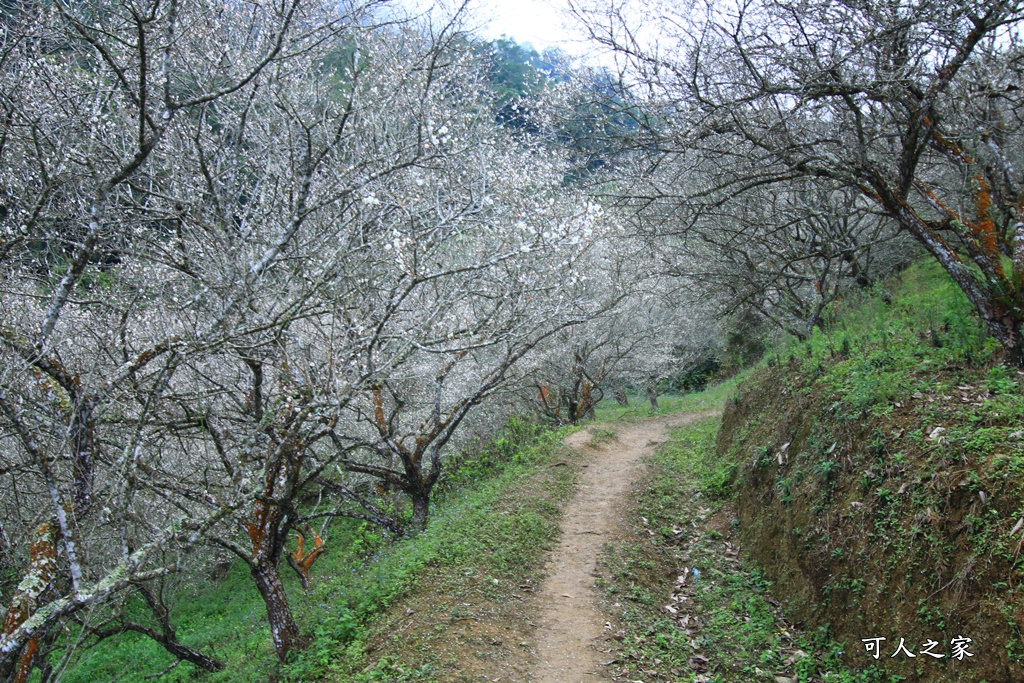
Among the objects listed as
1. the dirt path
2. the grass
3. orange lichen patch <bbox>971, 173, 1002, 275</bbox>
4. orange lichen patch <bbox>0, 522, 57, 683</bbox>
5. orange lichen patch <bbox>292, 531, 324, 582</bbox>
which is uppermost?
orange lichen patch <bbox>971, 173, 1002, 275</bbox>

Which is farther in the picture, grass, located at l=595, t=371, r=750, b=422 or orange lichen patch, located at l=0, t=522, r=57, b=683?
grass, located at l=595, t=371, r=750, b=422

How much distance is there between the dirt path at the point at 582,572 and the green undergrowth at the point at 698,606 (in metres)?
0.20

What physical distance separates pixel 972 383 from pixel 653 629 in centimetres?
336

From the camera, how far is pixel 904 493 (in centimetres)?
445

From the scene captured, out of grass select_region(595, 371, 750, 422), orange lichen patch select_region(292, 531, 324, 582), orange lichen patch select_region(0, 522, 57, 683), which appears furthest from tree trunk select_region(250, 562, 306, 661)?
grass select_region(595, 371, 750, 422)

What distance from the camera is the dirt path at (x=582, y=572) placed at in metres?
5.06

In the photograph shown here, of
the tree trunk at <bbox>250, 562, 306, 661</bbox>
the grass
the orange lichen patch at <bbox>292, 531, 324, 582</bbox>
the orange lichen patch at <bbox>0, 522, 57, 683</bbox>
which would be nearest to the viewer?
the orange lichen patch at <bbox>0, 522, 57, 683</bbox>

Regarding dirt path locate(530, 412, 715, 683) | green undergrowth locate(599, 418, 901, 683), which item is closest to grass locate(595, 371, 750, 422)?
dirt path locate(530, 412, 715, 683)

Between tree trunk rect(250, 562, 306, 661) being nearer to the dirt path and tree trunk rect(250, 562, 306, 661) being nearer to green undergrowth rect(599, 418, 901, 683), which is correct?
the dirt path

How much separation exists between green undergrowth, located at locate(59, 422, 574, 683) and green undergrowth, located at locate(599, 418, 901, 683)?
1135 millimetres

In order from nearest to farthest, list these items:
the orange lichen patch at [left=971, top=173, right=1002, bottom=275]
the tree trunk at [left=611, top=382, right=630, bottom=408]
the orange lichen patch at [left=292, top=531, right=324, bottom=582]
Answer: the orange lichen patch at [left=971, top=173, right=1002, bottom=275] < the orange lichen patch at [left=292, top=531, right=324, bottom=582] < the tree trunk at [left=611, top=382, right=630, bottom=408]

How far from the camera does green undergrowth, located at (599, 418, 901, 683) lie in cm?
466

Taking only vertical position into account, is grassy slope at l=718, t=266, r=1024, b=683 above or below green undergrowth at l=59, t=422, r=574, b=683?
above

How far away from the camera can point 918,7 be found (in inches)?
203
